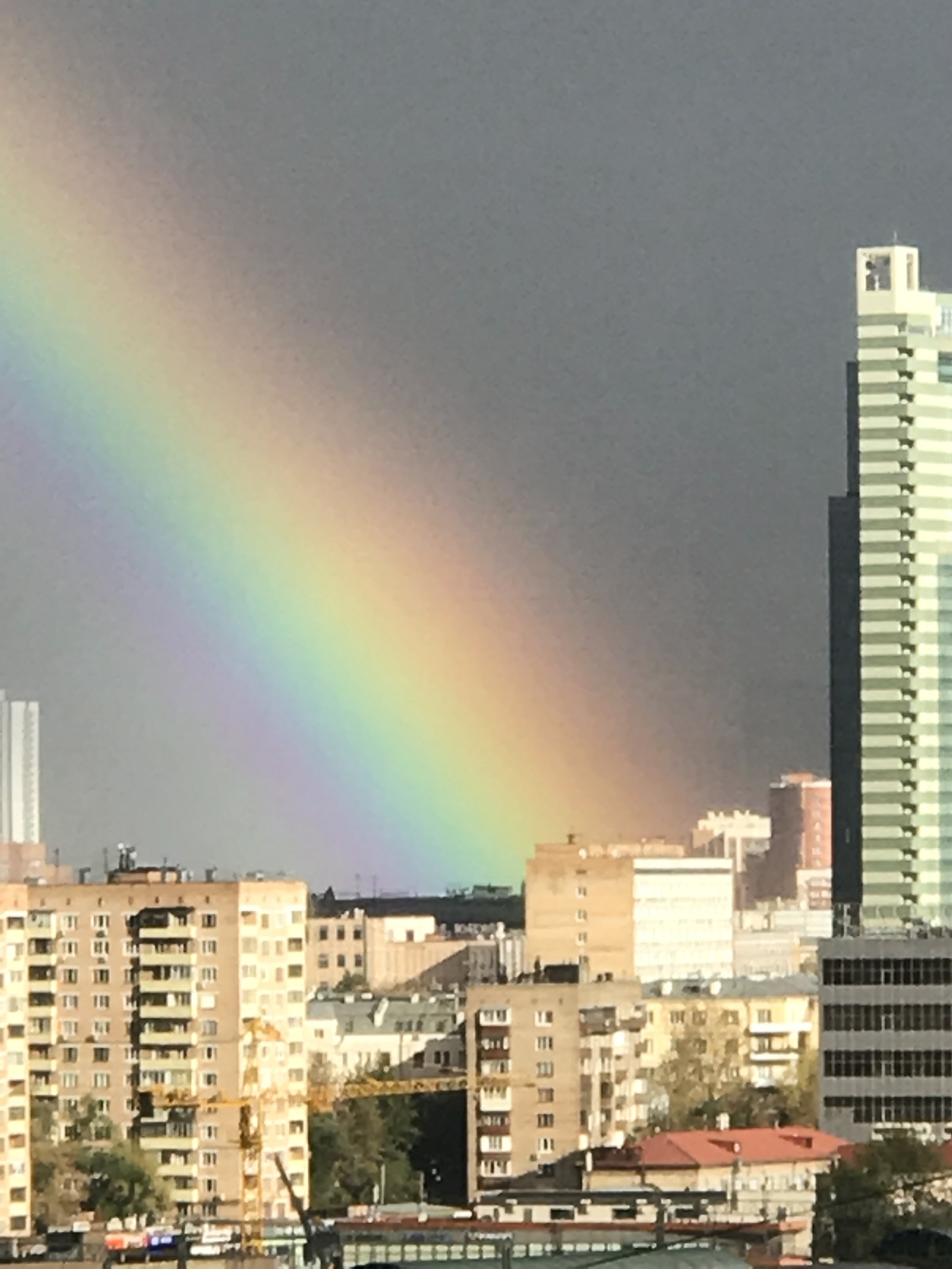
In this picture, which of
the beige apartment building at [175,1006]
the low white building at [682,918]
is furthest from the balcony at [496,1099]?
the low white building at [682,918]

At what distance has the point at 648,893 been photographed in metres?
108

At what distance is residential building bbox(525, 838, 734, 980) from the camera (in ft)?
321

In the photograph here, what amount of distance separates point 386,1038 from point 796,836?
6570cm

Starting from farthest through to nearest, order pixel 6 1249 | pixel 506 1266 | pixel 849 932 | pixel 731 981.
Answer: pixel 731 981 < pixel 849 932 < pixel 6 1249 < pixel 506 1266

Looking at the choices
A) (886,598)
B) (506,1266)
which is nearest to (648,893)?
(886,598)

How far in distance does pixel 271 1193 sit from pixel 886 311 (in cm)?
3856

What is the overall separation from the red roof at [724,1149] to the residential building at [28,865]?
44566mm

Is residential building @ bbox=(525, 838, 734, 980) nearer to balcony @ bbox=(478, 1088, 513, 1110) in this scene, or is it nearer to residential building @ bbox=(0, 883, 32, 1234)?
balcony @ bbox=(478, 1088, 513, 1110)

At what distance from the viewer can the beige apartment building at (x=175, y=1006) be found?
65625 millimetres

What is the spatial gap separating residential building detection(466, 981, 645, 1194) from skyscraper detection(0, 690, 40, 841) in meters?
59.9

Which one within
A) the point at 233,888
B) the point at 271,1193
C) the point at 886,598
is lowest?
the point at 271,1193

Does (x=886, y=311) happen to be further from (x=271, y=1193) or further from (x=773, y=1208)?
(x=773, y=1208)

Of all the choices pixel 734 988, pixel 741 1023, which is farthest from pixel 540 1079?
pixel 734 988

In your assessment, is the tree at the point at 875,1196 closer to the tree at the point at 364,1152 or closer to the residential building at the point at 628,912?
the tree at the point at 364,1152
